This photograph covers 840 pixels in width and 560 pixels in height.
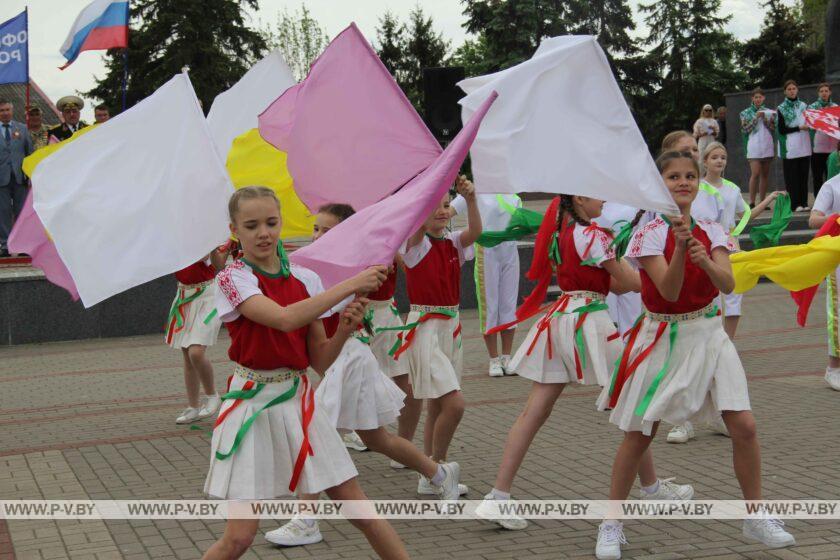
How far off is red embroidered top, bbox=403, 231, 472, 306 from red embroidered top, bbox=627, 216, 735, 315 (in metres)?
1.63

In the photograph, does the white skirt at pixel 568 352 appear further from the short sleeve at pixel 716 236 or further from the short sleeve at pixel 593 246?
the short sleeve at pixel 716 236

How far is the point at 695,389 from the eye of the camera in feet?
16.9

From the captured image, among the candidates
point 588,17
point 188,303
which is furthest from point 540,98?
point 588,17

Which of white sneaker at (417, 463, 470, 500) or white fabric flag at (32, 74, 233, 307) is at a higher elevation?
white fabric flag at (32, 74, 233, 307)

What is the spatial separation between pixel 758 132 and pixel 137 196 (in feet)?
54.3

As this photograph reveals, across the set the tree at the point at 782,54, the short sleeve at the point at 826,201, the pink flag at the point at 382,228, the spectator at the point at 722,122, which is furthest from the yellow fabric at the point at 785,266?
the tree at the point at 782,54

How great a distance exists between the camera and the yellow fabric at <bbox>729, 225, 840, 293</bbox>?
645cm

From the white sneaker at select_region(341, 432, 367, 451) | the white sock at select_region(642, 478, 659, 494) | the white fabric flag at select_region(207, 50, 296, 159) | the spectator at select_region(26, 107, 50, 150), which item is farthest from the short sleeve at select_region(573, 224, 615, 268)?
the spectator at select_region(26, 107, 50, 150)

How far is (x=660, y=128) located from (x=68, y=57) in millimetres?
42939

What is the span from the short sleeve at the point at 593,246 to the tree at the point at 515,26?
40776 mm

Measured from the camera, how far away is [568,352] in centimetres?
600

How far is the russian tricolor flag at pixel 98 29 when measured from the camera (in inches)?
504

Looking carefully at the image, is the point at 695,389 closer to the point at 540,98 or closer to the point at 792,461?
the point at 540,98

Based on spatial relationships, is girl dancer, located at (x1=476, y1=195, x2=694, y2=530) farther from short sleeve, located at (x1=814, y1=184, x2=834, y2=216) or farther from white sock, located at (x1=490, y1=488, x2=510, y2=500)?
short sleeve, located at (x1=814, y1=184, x2=834, y2=216)
